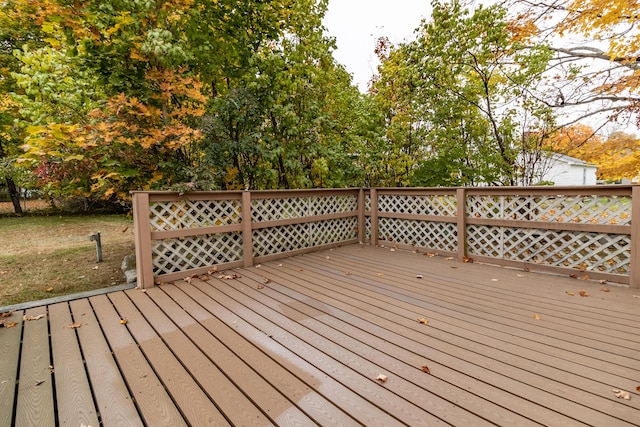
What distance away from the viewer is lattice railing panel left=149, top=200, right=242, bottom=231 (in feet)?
11.2

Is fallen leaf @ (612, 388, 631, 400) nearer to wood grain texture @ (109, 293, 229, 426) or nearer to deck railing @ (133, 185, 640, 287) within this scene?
wood grain texture @ (109, 293, 229, 426)

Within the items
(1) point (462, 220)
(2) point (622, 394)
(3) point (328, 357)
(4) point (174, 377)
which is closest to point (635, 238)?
(1) point (462, 220)

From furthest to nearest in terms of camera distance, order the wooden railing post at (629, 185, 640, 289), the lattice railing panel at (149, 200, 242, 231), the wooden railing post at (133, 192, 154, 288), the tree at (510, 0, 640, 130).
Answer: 1. the tree at (510, 0, 640, 130)
2. the lattice railing panel at (149, 200, 242, 231)
3. the wooden railing post at (133, 192, 154, 288)
4. the wooden railing post at (629, 185, 640, 289)

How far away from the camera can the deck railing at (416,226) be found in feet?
10.7

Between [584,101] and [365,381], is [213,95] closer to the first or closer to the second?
[365,381]

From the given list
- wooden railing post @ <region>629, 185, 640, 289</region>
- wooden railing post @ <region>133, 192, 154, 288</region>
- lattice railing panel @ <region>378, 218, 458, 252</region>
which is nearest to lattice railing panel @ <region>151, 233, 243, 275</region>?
wooden railing post @ <region>133, 192, 154, 288</region>

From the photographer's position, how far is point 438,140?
223 inches

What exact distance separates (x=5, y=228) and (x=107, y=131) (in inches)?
333

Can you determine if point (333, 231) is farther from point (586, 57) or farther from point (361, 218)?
point (586, 57)

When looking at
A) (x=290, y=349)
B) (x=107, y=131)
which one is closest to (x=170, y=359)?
(x=290, y=349)

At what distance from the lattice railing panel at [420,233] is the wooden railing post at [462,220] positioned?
133mm

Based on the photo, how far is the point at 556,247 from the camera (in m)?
3.61

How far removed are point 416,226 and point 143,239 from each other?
3.73 meters

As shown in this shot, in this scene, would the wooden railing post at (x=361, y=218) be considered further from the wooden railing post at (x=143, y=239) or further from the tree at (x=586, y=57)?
the tree at (x=586, y=57)
